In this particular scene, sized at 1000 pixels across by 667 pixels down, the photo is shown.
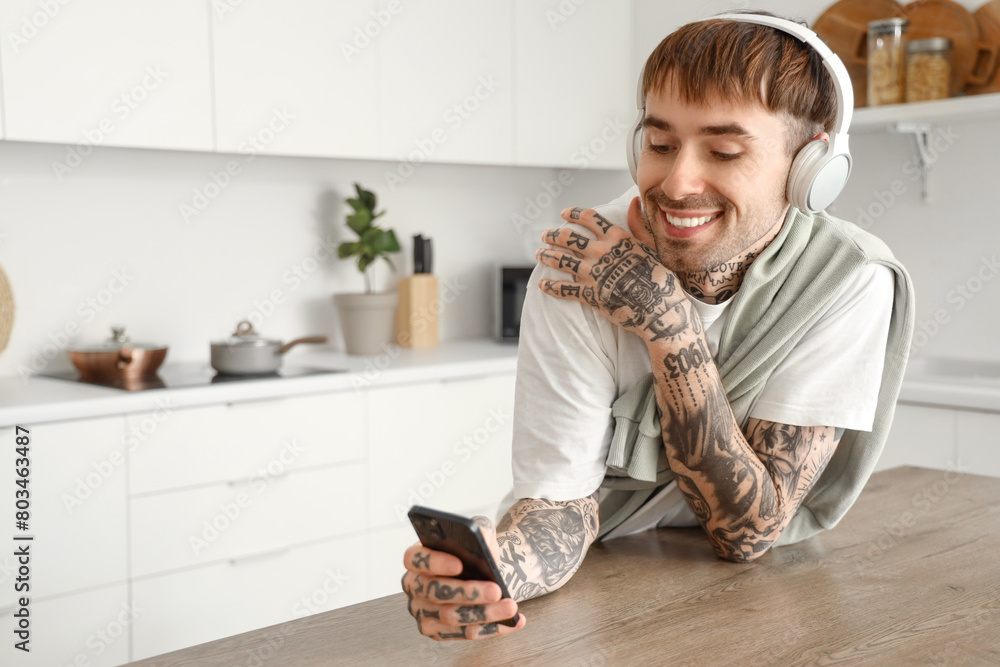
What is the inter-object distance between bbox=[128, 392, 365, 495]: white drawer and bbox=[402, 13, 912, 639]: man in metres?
1.29

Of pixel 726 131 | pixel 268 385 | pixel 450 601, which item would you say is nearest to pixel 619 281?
pixel 726 131

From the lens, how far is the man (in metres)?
1.06

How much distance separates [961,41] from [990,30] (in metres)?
0.07

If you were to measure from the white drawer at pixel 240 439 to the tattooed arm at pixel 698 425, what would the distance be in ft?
4.48

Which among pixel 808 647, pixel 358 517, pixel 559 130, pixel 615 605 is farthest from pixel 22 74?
pixel 808 647

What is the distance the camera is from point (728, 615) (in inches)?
36.6

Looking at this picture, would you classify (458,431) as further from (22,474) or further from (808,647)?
(808,647)

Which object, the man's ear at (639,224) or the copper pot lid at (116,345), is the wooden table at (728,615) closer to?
the man's ear at (639,224)

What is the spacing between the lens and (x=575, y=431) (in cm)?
→ 111

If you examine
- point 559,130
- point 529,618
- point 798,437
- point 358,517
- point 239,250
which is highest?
point 559,130

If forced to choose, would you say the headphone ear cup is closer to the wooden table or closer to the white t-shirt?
the white t-shirt

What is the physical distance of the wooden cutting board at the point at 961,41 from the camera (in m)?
2.49

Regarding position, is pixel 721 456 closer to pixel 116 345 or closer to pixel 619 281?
pixel 619 281

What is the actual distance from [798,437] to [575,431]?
11.0 inches
